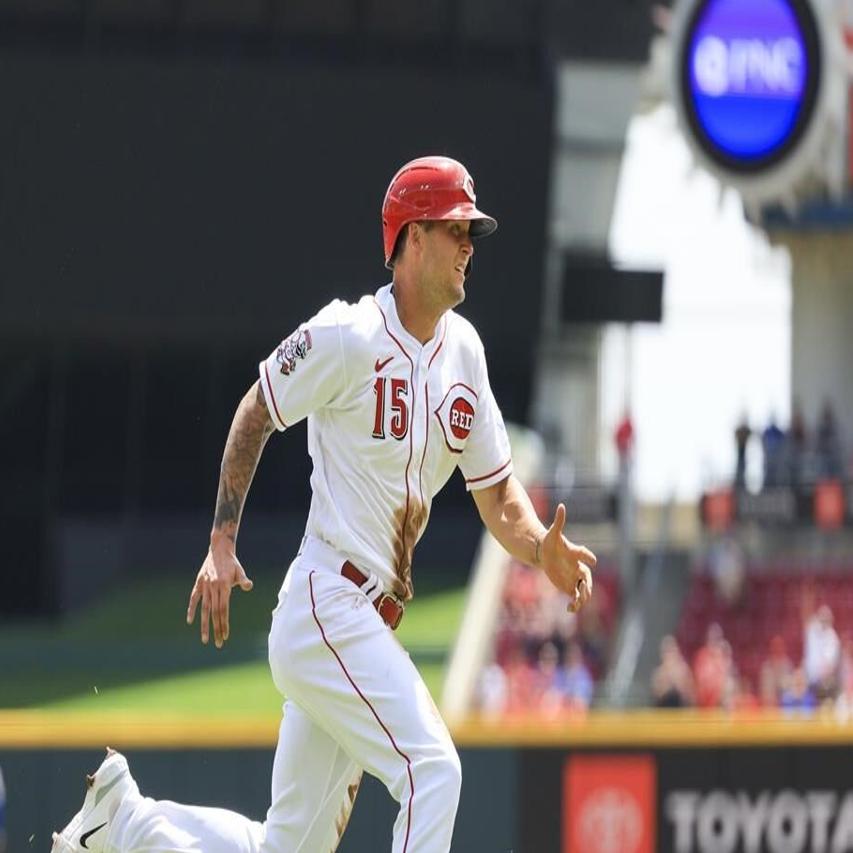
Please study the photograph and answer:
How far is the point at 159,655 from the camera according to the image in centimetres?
2159

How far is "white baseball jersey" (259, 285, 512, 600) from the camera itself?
6.20 meters

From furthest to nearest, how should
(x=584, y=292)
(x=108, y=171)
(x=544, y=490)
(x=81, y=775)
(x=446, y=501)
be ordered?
(x=584, y=292) → (x=446, y=501) → (x=108, y=171) → (x=544, y=490) → (x=81, y=775)

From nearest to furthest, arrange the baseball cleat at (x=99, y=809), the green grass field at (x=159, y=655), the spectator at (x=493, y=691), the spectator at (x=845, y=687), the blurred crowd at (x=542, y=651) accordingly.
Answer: the baseball cleat at (x=99, y=809)
the spectator at (x=845, y=687)
the blurred crowd at (x=542, y=651)
the spectator at (x=493, y=691)
the green grass field at (x=159, y=655)

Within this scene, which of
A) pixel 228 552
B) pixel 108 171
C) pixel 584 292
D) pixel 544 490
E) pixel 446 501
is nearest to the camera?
pixel 228 552

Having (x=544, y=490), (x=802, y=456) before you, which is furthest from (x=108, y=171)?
(x=802, y=456)

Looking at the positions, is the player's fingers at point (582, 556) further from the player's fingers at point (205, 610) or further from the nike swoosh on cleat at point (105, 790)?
the nike swoosh on cleat at point (105, 790)

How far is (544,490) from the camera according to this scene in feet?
72.3

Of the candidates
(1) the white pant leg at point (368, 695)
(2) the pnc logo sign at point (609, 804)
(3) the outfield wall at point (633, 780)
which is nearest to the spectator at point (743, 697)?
(3) the outfield wall at point (633, 780)

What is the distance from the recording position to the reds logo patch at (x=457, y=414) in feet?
21.0

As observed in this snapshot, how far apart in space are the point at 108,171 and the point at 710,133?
6834 millimetres

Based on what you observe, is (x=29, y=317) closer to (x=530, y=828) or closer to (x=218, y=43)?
(x=218, y=43)

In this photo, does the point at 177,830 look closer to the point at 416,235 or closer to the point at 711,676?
the point at 416,235

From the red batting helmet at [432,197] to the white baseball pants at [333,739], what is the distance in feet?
2.99

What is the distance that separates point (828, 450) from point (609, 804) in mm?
12809
